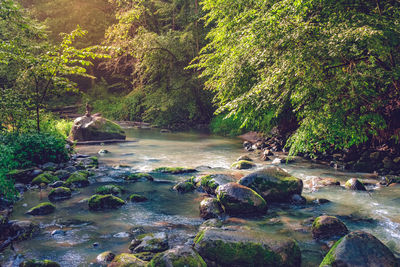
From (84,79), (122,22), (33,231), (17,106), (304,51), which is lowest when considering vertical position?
(33,231)

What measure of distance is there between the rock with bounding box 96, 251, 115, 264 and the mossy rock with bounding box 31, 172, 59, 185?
4.36 m

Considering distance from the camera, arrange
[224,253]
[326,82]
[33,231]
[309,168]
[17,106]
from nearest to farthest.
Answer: [224,253], [33,231], [326,82], [17,106], [309,168]

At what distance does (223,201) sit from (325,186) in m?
3.21

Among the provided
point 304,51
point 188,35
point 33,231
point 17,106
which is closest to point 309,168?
point 304,51

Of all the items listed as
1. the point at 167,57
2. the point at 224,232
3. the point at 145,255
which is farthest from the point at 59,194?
the point at 167,57

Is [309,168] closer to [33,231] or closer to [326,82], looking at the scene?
[326,82]

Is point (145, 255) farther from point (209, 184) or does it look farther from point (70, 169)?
point (70, 169)

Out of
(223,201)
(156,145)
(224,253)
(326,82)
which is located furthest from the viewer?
(156,145)

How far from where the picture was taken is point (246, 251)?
13.5 feet

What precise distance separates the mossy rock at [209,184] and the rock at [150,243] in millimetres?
2649

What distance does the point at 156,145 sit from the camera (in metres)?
15.5

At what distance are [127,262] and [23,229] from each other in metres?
2.18

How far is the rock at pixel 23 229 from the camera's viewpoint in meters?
4.91

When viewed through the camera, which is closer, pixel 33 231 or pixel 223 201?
pixel 33 231
